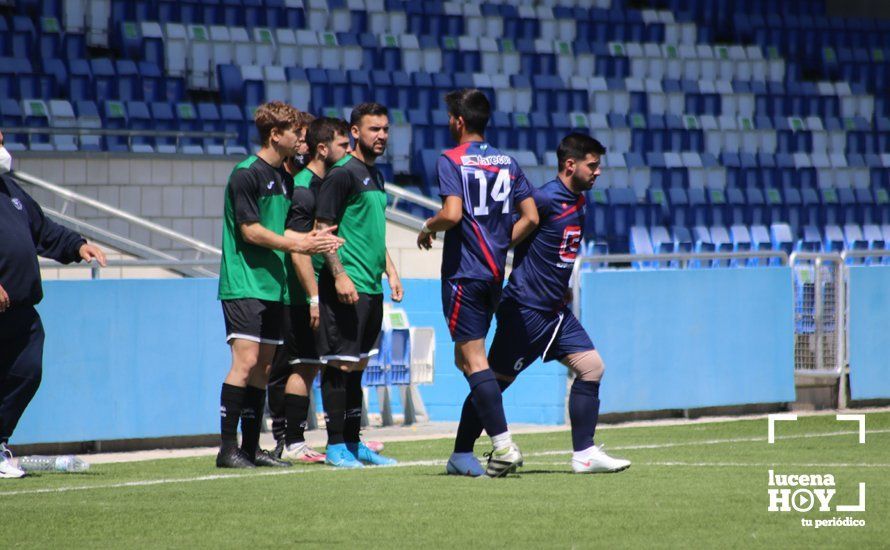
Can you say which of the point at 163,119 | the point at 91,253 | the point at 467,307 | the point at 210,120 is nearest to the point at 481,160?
the point at 467,307

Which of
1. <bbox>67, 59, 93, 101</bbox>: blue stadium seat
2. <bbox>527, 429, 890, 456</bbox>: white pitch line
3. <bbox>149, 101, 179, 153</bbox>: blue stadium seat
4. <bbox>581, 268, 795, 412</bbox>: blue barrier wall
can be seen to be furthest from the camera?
<bbox>149, 101, 179, 153</bbox>: blue stadium seat

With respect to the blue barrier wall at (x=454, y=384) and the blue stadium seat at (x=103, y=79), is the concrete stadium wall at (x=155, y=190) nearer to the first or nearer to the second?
the blue stadium seat at (x=103, y=79)

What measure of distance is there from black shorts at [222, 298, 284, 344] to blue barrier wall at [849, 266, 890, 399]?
19.7ft

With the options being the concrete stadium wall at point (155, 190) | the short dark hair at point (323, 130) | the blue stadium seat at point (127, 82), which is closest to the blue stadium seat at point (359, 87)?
the blue stadium seat at point (127, 82)

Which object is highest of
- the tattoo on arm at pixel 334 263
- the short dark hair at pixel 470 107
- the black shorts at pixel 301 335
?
the short dark hair at pixel 470 107

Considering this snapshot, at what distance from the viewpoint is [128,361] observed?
9.05m

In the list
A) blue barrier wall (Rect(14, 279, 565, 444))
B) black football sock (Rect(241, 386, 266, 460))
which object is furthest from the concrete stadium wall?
black football sock (Rect(241, 386, 266, 460))

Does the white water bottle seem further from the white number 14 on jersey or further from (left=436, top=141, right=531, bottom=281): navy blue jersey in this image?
the white number 14 on jersey

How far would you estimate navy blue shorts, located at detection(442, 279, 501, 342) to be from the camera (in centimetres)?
669

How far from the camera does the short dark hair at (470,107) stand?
6.82 metres

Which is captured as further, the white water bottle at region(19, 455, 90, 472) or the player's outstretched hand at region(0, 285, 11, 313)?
the white water bottle at region(19, 455, 90, 472)

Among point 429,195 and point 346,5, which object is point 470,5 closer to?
point 346,5

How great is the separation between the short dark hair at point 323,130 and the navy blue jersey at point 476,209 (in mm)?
1315

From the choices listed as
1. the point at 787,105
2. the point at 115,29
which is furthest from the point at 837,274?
the point at 787,105
